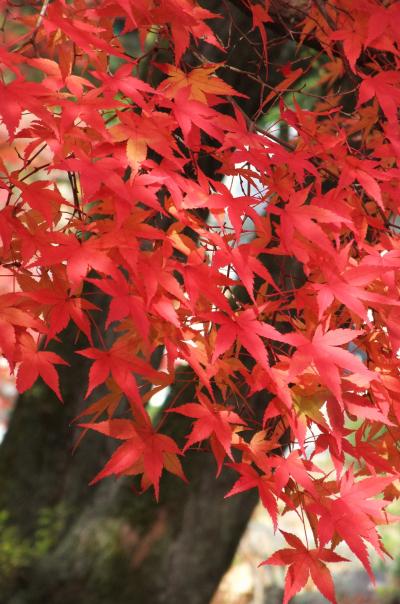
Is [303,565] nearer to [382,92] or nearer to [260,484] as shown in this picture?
[260,484]

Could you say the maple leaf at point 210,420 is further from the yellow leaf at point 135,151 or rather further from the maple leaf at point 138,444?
the yellow leaf at point 135,151

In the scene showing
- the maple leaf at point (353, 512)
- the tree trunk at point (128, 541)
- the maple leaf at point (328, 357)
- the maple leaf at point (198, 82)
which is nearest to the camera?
the maple leaf at point (328, 357)

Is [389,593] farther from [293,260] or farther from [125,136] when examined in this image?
[125,136]

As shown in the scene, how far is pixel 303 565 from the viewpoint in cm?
152

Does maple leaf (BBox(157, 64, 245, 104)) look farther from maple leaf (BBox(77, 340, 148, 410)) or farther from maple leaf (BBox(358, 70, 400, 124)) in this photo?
maple leaf (BBox(77, 340, 148, 410))

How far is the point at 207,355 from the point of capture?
4.83ft

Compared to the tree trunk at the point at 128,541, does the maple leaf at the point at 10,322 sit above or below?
above

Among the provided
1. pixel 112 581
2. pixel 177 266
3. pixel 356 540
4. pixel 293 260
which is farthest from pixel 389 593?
pixel 177 266

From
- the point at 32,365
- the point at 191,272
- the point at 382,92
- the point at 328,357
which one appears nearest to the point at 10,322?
the point at 32,365

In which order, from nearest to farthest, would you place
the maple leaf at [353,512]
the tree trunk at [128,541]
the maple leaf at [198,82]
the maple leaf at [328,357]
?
the maple leaf at [328,357], the maple leaf at [353,512], the maple leaf at [198,82], the tree trunk at [128,541]

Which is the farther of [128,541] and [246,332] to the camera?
[128,541]

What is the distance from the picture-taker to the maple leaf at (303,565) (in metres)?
1.48

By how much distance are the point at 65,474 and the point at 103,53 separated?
2.14 metres

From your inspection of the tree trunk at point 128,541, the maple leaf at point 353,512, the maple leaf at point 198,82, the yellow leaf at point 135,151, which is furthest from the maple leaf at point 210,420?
the tree trunk at point 128,541
